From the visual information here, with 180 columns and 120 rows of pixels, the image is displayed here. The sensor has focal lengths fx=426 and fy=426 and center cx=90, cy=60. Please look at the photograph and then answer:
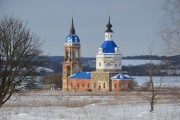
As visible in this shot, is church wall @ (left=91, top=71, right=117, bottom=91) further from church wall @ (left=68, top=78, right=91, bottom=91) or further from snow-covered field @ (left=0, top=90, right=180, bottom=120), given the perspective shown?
snow-covered field @ (left=0, top=90, right=180, bottom=120)

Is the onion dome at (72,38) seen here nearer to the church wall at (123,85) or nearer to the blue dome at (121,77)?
the blue dome at (121,77)

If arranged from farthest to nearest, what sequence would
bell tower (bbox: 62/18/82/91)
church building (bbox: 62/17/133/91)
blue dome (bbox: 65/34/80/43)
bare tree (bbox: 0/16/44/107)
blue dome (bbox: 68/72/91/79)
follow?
blue dome (bbox: 65/34/80/43)
bell tower (bbox: 62/18/82/91)
blue dome (bbox: 68/72/91/79)
church building (bbox: 62/17/133/91)
bare tree (bbox: 0/16/44/107)

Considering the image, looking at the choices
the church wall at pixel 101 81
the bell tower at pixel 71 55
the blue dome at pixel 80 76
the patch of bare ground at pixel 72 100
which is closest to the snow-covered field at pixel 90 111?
the patch of bare ground at pixel 72 100

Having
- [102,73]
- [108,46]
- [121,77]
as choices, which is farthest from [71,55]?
[121,77]

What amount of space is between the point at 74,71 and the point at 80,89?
30.4ft

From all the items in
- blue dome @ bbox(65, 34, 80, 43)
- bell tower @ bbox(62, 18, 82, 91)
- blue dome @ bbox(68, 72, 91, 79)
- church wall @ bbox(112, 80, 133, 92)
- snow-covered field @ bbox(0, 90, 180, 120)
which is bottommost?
snow-covered field @ bbox(0, 90, 180, 120)

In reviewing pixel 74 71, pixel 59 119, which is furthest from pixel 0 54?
pixel 74 71

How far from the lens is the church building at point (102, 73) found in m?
86.2

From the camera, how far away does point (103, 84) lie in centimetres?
8938

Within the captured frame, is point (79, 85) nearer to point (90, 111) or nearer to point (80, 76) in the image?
point (80, 76)

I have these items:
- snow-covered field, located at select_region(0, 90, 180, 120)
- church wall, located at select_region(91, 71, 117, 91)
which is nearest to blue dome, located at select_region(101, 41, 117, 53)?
church wall, located at select_region(91, 71, 117, 91)

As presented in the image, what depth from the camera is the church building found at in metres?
86.2

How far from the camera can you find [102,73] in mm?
90188

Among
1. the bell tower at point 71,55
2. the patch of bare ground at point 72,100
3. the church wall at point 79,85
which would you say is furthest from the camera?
the bell tower at point 71,55
